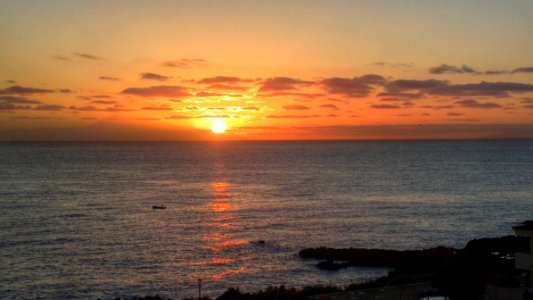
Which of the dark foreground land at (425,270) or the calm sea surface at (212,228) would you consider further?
the calm sea surface at (212,228)

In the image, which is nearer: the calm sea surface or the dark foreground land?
the dark foreground land

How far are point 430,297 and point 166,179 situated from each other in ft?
405

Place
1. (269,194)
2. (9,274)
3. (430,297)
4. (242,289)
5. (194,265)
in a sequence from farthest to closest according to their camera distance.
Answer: (269,194)
(194,265)
(9,274)
(242,289)
(430,297)

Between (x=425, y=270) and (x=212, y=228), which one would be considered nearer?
(x=425, y=270)

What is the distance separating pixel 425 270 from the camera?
139 ft

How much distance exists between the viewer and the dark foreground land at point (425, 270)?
2367cm

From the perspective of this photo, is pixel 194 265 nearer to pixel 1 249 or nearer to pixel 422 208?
pixel 1 249

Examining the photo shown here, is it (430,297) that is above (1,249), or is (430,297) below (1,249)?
above

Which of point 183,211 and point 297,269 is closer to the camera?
point 297,269

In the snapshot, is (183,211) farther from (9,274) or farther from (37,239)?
(9,274)

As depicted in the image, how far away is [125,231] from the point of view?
6631cm

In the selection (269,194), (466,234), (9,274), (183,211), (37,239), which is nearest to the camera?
(9,274)

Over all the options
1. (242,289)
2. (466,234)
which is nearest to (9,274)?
(242,289)

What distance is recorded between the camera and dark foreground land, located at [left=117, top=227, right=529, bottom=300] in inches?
932
